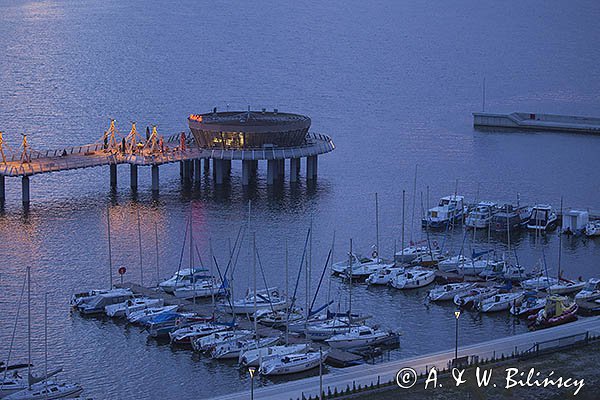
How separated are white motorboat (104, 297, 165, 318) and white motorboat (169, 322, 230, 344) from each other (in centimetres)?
376

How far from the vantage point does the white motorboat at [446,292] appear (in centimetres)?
6256

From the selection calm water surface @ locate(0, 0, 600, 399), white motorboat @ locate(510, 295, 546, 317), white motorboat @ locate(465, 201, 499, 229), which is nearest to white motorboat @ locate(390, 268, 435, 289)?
calm water surface @ locate(0, 0, 600, 399)

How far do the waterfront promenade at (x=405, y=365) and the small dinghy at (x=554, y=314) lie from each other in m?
1.57

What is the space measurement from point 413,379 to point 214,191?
4267 cm

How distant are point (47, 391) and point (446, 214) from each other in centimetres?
3412

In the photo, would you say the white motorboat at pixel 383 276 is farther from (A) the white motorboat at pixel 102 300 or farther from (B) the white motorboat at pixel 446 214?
(A) the white motorboat at pixel 102 300

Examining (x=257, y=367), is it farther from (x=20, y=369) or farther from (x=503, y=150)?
(x=503, y=150)

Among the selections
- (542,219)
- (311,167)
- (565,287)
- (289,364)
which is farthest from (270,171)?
(289,364)

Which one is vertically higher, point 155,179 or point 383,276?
point 155,179

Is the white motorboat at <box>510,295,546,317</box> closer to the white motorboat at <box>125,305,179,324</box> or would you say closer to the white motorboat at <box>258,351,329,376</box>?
the white motorboat at <box>258,351,329,376</box>

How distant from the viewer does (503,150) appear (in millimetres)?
109750

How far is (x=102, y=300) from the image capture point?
60.3 metres

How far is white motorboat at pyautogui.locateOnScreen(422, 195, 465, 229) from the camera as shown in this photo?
77438 mm

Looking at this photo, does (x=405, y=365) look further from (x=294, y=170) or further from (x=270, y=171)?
(x=294, y=170)
